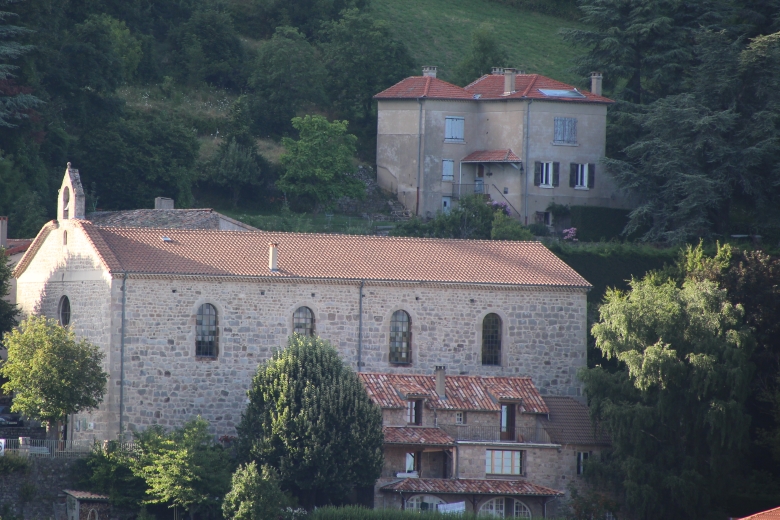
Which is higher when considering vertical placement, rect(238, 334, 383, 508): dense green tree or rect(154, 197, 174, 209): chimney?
rect(154, 197, 174, 209): chimney

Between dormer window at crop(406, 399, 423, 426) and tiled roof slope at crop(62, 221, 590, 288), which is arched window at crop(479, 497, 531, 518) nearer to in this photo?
dormer window at crop(406, 399, 423, 426)

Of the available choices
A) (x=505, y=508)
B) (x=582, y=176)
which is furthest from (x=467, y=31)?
(x=505, y=508)

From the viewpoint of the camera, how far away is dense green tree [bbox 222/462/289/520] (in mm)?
46844

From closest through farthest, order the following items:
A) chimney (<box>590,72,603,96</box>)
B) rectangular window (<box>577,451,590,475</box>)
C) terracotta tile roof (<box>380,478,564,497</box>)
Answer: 1. terracotta tile roof (<box>380,478,564,497</box>)
2. rectangular window (<box>577,451,590,475</box>)
3. chimney (<box>590,72,603,96</box>)

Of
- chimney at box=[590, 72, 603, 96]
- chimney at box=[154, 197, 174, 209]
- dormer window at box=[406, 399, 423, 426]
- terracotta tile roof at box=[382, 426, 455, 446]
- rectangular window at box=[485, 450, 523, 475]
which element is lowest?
rectangular window at box=[485, 450, 523, 475]

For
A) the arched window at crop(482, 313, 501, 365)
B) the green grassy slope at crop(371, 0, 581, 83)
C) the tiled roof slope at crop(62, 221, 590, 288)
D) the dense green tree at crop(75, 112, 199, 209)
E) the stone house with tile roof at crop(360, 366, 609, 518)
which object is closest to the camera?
the stone house with tile roof at crop(360, 366, 609, 518)

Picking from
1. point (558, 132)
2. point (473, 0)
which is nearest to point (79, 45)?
point (558, 132)

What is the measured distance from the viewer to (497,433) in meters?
53.6

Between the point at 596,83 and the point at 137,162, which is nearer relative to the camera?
the point at 137,162

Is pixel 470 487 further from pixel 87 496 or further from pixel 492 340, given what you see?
pixel 87 496

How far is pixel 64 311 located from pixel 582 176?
33259mm

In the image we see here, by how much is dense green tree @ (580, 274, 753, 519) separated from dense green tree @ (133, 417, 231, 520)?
13.3m

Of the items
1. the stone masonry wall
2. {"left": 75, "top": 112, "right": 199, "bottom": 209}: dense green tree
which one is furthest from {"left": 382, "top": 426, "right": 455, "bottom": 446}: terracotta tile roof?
{"left": 75, "top": 112, "right": 199, "bottom": 209}: dense green tree

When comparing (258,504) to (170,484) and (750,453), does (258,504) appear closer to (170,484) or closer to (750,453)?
(170,484)
